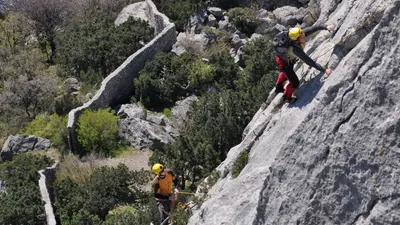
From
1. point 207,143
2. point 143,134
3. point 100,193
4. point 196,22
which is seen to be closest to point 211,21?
point 196,22

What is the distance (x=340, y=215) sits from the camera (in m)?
6.30

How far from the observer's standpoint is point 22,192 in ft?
54.7

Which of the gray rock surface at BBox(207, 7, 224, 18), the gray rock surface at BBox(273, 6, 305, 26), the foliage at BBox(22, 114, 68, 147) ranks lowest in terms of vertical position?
the gray rock surface at BBox(273, 6, 305, 26)

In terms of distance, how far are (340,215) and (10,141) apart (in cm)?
1772

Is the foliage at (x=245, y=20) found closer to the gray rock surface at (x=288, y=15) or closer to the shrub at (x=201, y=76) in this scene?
the gray rock surface at (x=288, y=15)

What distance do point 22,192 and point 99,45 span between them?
12.0 m

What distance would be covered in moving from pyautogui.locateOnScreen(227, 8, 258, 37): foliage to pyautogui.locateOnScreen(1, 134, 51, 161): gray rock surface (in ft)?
43.0

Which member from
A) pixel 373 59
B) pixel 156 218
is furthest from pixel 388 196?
pixel 156 218

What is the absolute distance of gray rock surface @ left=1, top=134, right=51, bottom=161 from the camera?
21.1 m

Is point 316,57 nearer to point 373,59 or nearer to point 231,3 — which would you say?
point 373,59

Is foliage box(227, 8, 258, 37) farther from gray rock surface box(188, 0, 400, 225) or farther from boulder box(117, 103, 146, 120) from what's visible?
gray rock surface box(188, 0, 400, 225)

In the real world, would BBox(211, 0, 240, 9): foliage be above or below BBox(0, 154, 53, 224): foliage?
below

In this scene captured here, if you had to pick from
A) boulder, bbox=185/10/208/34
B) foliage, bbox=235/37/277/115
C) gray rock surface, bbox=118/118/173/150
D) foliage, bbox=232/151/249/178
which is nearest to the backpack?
foliage, bbox=232/151/249/178

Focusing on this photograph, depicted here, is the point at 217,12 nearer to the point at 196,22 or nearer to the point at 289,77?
the point at 196,22
